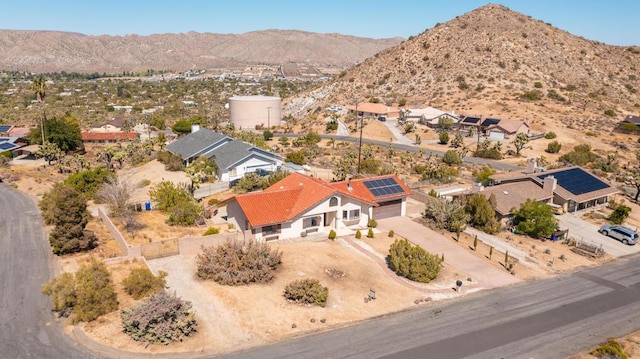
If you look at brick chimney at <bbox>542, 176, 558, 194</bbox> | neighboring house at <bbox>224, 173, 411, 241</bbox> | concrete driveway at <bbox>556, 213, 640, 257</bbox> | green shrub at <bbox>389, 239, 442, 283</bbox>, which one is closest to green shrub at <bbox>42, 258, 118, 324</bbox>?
neighboring house at <bbox>224, 173, 411, 241</bbox>

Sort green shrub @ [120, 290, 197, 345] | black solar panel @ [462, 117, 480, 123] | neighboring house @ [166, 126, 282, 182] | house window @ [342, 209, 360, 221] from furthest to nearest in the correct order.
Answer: black solar panel @ [462, 117, 480, 123], neighboring house @ [166, 126, 282, 182], house window @ [342, 209, 360, 221], green shrub @ [120, 290, 197, 345]

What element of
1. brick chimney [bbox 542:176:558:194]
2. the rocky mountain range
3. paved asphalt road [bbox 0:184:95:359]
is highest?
the rocky mountain range

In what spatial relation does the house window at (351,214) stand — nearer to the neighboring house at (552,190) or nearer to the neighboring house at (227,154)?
the neighboring house at (552,190)

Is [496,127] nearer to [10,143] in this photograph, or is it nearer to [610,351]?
[610,351]

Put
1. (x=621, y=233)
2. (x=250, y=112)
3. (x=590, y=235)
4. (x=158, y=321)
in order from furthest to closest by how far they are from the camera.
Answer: (x=250, y=112) → (x=590, y=235) → (x=621, y=233) → (x=158, y=321)

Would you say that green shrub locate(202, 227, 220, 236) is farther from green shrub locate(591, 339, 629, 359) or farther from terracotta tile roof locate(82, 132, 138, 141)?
terracotta tile roof locate(82, 132, 138, 141)

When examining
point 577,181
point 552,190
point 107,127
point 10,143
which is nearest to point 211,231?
point 552,190

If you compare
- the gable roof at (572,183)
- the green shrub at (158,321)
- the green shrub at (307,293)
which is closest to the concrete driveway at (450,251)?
the green shrub at (307,293)

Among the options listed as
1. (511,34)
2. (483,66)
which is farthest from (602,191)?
(511,34)
